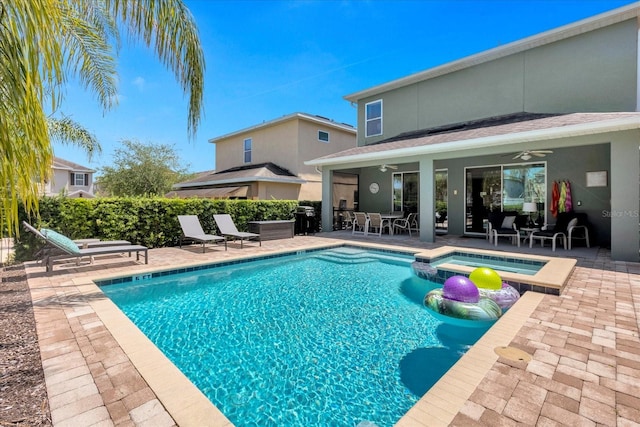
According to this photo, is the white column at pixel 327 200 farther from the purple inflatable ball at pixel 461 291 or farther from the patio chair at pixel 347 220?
the purple inflatable ball at pixel 461 291

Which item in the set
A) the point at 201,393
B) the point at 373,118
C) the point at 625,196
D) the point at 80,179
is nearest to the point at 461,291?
the point at 201,393

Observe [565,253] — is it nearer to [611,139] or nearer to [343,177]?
[611,139]

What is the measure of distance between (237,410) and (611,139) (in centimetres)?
1441

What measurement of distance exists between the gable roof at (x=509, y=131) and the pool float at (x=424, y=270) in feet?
20.8

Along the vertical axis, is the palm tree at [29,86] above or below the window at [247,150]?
below

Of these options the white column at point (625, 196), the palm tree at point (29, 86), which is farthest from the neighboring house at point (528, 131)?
the palm tree at point (29, 86)

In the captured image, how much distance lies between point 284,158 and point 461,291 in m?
23.7

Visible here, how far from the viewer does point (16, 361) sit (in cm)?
441

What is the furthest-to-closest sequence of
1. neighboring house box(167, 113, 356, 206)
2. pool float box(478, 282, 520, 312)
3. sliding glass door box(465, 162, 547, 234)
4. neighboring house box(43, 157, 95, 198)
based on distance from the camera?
neighboring house box(43, 157, 95, 198)
neighboring house box(167, 113, 356, 206)
sliding glass door box(465, 162, 547, 234)
pool float box(478, 282, 520, 312)

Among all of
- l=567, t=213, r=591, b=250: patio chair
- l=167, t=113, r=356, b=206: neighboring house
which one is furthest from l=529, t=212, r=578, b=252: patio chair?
l=167, t=113, r=356, b=206: neighboring house

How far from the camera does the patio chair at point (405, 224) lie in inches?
784

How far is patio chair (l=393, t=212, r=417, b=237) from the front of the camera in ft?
65.3

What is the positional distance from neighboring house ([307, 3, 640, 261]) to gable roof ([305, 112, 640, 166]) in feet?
0.17

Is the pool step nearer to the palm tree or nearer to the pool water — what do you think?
the pool water
